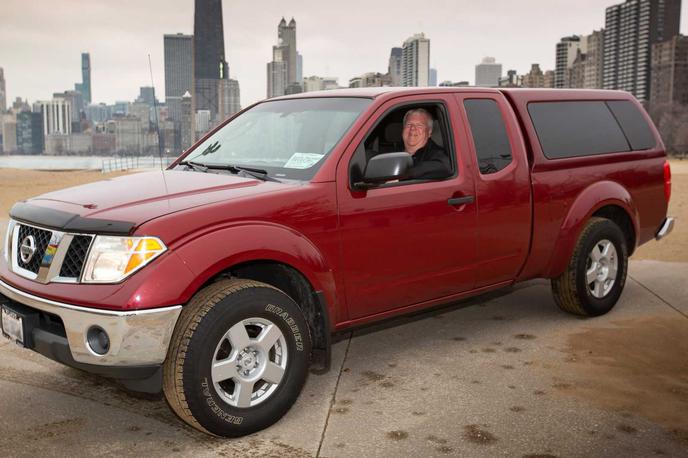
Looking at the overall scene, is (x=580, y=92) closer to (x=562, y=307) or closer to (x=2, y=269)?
(x=562, y=307)

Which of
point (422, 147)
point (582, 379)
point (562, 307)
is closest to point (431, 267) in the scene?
point (422, 147)

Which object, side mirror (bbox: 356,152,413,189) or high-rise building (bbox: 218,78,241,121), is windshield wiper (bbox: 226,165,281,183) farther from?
high-rise building (bbox: 218,78,241,121)

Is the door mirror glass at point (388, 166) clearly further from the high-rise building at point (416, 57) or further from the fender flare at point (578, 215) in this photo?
the high-rise building at point (416, 57)

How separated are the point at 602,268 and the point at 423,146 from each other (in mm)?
2138

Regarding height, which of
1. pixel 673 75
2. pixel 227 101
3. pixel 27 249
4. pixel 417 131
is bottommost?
pixel 27 249

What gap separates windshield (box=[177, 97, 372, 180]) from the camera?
4246 millimetres

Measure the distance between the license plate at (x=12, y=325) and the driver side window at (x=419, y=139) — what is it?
86.4 inches

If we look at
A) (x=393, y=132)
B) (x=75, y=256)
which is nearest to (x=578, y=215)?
(x=393, y=132)

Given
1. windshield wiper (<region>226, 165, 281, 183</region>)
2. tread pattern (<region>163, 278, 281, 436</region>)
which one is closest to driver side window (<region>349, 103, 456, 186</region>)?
windshield wiper (<region>226, 165, 281, 183</region>)

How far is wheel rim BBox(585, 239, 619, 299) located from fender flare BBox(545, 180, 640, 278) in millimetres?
302

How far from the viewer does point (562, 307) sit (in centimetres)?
598

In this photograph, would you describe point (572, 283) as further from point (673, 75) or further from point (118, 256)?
point (673, 75)

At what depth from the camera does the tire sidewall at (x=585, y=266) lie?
5672mm

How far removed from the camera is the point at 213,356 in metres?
3.45
